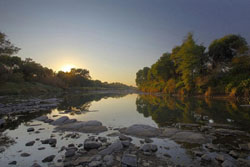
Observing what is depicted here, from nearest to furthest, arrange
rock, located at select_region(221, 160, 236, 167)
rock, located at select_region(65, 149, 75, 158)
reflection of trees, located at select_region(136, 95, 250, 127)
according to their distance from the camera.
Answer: rock, located at select_region(221, 160, 236, 167) → rock, located at select_region(65, 149, 75, 158) → reflection of trees, located at select_region(136, 95, 250, 127)

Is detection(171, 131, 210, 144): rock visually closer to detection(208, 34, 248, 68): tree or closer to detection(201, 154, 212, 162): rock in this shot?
detection(201, 154, 212, 162): rock

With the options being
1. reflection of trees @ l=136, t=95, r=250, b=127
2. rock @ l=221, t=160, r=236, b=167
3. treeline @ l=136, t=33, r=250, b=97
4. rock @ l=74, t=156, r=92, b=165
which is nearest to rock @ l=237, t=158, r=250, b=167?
rock @ l=221, t=160, r=236, b=167

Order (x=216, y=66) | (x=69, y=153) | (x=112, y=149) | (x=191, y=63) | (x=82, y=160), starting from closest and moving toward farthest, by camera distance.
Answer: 1. (x=82, y=160)
2. (x=69, y=153)
3. (x=112, y=149)
4. (x=191, y=63)
5. (x=216, y=66)

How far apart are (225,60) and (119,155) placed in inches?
1450

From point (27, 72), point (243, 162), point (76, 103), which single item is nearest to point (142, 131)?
point (243, 162)

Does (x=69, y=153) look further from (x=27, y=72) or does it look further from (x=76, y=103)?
(x=27, y=72)

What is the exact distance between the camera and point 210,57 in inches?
1318

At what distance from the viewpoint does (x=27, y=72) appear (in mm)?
51094

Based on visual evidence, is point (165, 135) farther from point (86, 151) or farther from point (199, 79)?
point (199, 79)

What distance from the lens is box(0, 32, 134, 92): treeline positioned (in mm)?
24688

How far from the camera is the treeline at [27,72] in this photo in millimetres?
24688

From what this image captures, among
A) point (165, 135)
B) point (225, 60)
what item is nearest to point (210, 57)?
point (225, 60)

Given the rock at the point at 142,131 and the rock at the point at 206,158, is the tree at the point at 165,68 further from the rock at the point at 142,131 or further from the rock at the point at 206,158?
the rock at the point at 206,158

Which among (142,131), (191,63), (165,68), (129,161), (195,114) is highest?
(165,68)
